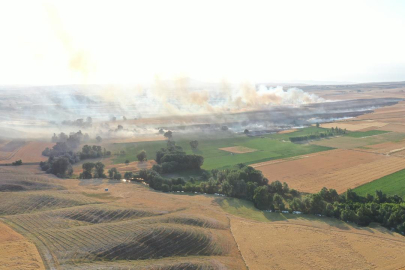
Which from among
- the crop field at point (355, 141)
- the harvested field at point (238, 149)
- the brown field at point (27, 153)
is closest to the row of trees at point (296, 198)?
the harvested field at point (238, 149)

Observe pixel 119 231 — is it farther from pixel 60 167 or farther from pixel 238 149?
pixel 238 149

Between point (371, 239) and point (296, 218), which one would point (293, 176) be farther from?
point (371, 239)

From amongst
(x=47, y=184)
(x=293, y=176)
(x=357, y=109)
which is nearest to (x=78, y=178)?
(x=47, y=184)

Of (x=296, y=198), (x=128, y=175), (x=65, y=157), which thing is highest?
(x=65, y=157)

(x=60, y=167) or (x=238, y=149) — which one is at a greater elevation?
(x=60, y=167)

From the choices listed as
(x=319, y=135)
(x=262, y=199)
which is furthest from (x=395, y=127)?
(x=262, y=199)

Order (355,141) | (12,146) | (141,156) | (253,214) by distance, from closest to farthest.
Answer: (253,214), (141,156), (12,146), (355,141)

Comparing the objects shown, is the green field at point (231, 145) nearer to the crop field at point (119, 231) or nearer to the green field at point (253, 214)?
the green field at point (253, 214)

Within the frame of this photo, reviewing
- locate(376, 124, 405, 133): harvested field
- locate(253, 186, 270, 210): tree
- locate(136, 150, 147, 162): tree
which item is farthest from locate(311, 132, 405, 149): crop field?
locate(136, 150, 147, 162): tree
